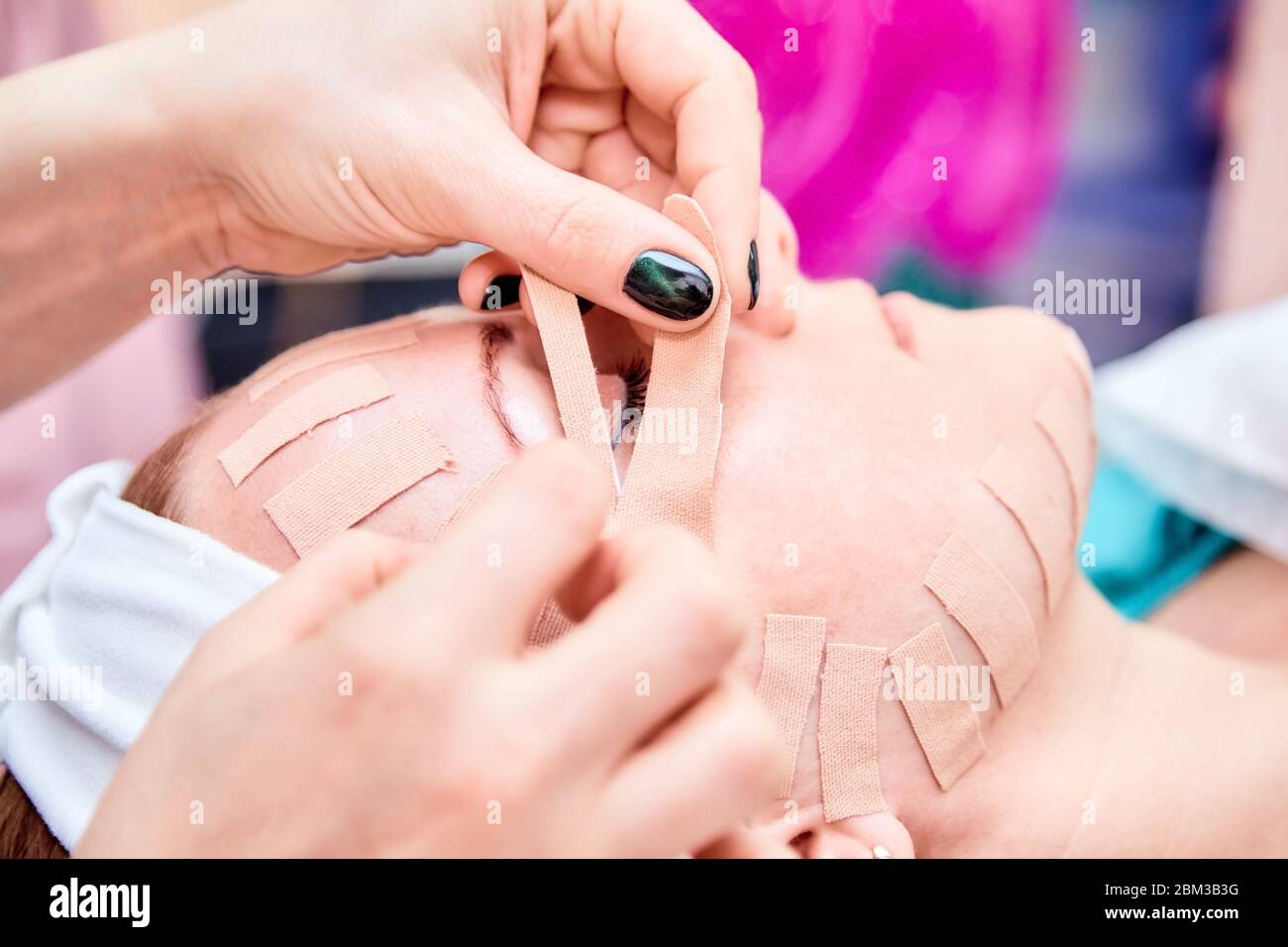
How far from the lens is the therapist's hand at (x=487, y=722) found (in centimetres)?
45

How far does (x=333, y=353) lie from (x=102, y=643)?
1.11 ft

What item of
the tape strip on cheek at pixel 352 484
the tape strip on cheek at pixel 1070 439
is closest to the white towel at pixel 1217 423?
the tape strip on cheek at pixel 1070 439

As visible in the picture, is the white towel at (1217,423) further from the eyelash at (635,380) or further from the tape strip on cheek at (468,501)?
the tape strip on cheek at (468,501)

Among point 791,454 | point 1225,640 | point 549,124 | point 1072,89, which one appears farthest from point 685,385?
point 1072,89

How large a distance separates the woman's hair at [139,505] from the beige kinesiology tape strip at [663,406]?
0.36 meters

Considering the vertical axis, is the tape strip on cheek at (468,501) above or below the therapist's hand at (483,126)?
below

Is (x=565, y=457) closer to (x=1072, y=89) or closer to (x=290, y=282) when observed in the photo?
(x=290, y=282)

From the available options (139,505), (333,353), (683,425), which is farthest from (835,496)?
(139,505)

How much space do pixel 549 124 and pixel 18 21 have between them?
126 cm

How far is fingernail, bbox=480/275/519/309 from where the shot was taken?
958 mm

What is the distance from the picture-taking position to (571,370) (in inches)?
32.9

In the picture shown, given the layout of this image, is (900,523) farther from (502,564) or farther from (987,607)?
(502,564)

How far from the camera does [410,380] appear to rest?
2.81ft
